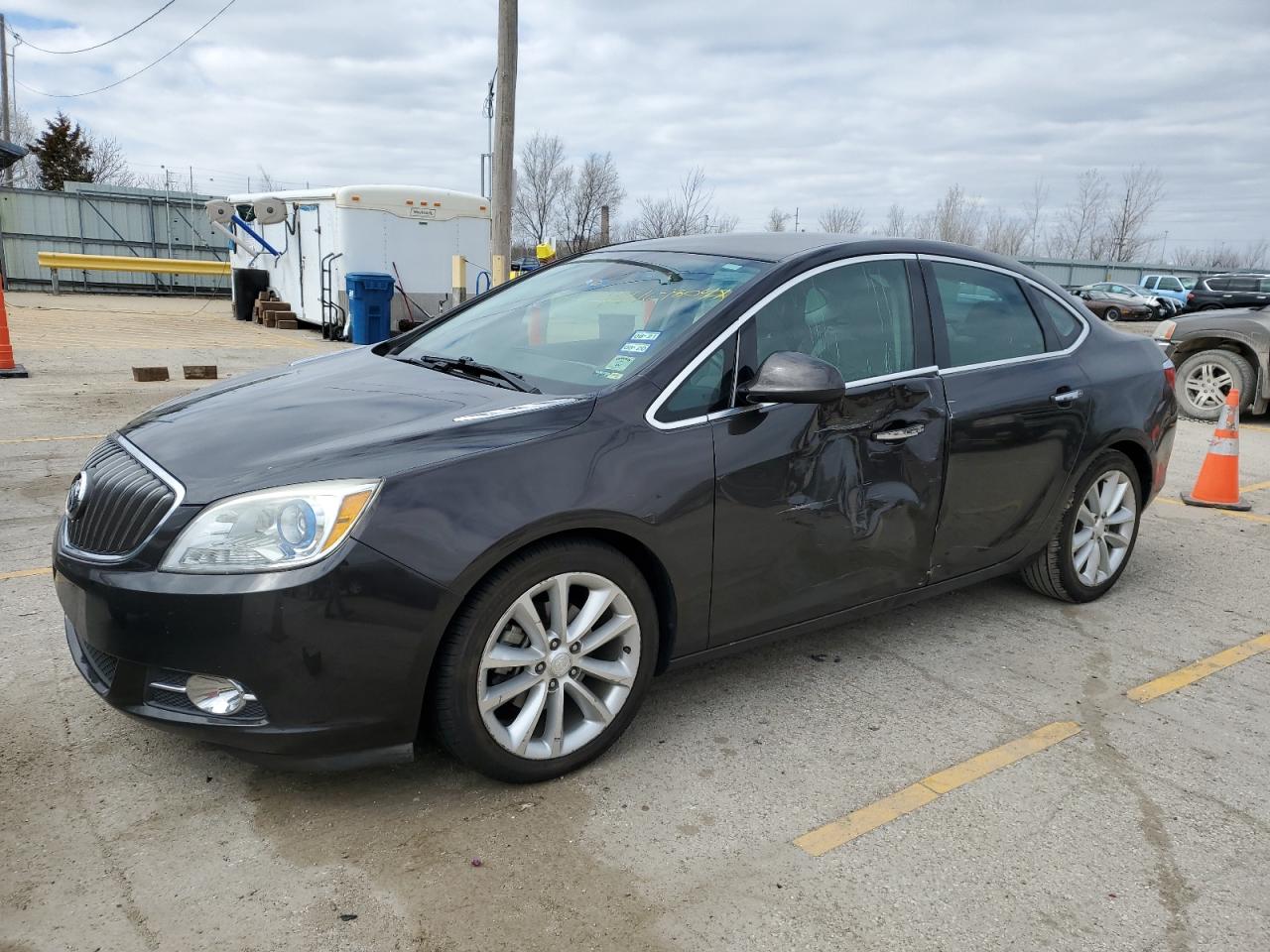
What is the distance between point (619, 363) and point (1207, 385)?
1031cm

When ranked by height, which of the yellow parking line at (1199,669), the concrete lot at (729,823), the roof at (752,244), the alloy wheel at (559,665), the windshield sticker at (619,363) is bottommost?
the concrete lot at (729,823)

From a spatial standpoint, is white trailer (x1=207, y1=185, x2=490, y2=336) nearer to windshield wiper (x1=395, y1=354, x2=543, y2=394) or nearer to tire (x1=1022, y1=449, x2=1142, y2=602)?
windshield wiper (x1=395, y1=354, x2=543, y2=394)

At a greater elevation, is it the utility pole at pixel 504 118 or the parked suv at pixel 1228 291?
the utility pole at pixel 504 118

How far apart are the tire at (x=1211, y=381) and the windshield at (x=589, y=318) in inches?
369

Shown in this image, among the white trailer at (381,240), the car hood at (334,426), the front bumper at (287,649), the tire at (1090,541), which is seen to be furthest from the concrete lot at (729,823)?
the white trailer at (381,240)

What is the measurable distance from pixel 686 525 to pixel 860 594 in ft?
3.05

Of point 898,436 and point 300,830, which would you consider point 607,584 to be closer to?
point 300,830

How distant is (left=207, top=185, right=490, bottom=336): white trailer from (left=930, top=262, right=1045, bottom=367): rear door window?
14.4 metres

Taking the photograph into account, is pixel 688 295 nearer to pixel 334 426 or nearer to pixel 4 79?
pixel 334 426

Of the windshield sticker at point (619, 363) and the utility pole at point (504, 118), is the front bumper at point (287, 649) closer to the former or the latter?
the windshield sticker at point (619, 363)

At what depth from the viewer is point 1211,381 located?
11023 mm

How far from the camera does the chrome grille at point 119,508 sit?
2.59m

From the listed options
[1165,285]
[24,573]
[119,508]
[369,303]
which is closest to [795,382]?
[119,508]

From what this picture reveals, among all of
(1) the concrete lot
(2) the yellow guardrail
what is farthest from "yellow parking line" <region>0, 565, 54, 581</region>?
(2) the yellow guardrail
